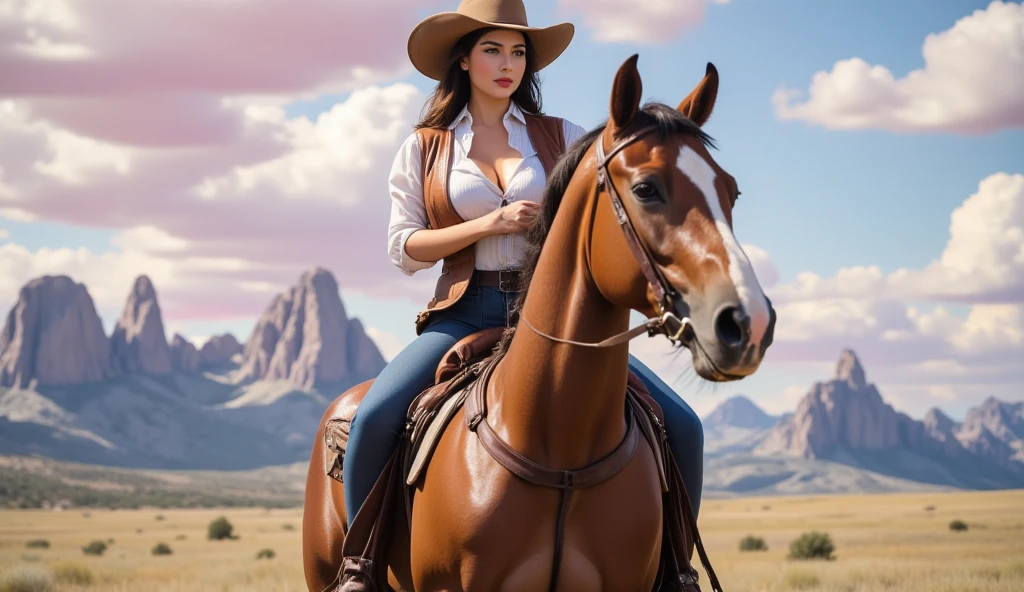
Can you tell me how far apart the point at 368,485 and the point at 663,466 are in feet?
5.37

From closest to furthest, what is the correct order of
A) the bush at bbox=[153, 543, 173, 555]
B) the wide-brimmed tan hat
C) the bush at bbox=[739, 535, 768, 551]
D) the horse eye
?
the horse eye < the wide-brimmed tan hat < the bush at bbox=[739, 535, 768, 551] < the bush at bbox=[153, 543, 173, 555]

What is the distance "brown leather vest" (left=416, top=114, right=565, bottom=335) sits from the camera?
5.84 meters

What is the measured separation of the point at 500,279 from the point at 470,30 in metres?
1.67

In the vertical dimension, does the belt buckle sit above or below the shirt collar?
below

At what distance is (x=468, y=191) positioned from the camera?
229 inches

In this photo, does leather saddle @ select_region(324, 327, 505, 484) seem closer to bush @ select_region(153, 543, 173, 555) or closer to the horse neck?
the horse neck

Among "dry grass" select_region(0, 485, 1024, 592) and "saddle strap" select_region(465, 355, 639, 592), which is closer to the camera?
"saddle strap" select_region(465, 355, 639, 592)

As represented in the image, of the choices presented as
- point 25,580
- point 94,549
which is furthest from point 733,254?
point 94,549


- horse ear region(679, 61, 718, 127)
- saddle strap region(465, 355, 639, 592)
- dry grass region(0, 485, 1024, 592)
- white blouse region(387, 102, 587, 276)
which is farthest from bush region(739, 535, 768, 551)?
horse ear region(679, 61, 718, 127)

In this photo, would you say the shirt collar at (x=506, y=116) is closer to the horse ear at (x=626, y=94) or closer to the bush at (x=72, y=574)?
the horse ear at (x=626, y=94)

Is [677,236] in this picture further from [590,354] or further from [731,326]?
[590,354]

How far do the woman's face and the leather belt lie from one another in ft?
3.81

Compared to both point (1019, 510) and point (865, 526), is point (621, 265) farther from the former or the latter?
point (1019, 510)

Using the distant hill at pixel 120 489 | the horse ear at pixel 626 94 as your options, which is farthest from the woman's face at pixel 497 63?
the distant hill at pixel 120 489
